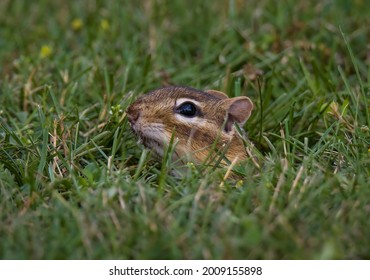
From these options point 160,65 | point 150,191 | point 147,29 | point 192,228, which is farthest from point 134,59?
point 192,228

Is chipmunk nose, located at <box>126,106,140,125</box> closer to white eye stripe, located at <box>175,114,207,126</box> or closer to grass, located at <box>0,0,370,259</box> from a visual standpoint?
grass, located at <box>0,0,370,259</box>

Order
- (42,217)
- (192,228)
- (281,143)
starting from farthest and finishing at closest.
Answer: (281,143) < (42,217) < (192,228)

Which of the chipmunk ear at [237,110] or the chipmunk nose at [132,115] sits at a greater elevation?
the chipmunk nose at [132,115]

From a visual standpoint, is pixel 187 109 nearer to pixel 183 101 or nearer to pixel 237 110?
pixel 183 101

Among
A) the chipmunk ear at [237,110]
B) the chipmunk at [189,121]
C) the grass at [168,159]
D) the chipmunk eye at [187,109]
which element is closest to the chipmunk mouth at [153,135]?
the chipmunk at [189,121]

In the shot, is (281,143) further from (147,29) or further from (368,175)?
(147,29)

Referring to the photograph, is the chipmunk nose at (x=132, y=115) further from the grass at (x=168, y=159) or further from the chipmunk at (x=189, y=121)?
the grass at (x=168, y=159)
